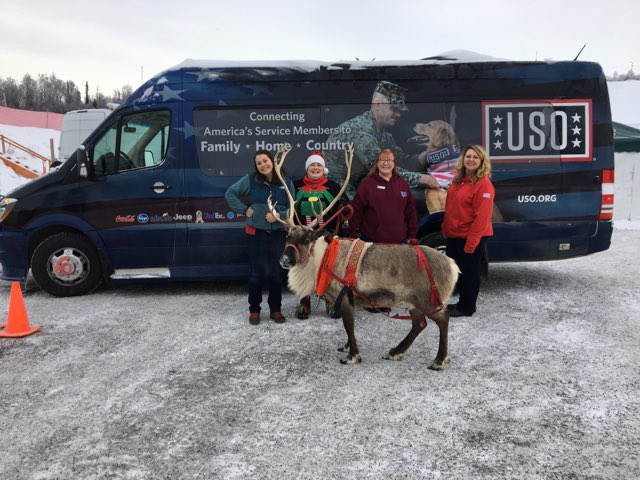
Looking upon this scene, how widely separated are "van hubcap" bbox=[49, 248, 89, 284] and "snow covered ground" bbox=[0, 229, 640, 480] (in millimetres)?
499

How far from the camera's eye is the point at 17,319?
15.9 ft

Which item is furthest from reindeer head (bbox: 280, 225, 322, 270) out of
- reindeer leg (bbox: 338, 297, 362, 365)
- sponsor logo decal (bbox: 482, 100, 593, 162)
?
sponsor logo decal (bbox: 482, 100, 593, 162)

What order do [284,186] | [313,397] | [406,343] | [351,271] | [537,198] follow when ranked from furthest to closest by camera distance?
[537,198] → [284,186] → [406,343] → [351,271] → [313,397]

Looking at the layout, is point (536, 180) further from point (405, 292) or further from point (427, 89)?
point (405, 292)

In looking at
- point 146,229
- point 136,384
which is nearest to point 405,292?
point 136,384


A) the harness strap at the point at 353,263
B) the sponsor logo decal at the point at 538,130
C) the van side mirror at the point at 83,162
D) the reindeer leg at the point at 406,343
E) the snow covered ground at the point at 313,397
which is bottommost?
the snow covered ground at the point at 313,397

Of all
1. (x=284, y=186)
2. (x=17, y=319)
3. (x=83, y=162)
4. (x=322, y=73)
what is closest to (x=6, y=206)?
(x=83, y=162)

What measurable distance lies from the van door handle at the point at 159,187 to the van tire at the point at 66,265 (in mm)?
1077

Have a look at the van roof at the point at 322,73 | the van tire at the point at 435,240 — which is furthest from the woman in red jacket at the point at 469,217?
the van roof at the point at 322,73

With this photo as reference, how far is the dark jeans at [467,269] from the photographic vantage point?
16.8 ft

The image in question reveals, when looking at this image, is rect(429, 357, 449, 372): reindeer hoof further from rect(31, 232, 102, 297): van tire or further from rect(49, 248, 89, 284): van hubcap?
rect(49, 248, 89, 284): van hubcap

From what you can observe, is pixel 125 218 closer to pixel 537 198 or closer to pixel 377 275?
pixel 377 275

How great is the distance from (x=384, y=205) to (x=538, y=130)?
2491mm

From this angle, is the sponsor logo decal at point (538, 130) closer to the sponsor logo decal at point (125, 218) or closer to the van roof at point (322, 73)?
the van roof at point (322, 73)
